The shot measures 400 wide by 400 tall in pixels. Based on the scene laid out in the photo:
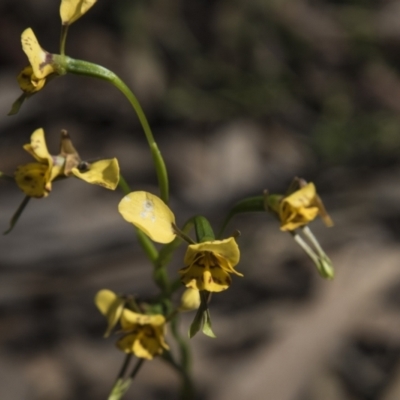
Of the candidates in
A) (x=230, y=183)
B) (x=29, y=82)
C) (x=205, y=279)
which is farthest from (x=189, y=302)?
(x=230, y=183)

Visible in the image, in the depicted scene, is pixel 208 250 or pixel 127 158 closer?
pixel 208 250

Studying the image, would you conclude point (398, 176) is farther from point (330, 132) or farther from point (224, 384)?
point (224, 384)

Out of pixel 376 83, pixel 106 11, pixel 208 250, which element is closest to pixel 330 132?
pixel 376 83

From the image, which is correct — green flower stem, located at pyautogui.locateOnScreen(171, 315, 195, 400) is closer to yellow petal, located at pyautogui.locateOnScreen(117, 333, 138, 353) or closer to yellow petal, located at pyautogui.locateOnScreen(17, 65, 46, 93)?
yellow petal, located at pyautogui.locateOnScreen(117, 333, 138, 353)

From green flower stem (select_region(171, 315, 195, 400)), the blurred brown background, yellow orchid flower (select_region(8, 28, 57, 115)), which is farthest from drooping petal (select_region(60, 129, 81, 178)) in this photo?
the blurred brown background

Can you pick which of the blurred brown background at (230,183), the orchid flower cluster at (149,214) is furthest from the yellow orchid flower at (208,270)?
the blurred brown background at (230,183)

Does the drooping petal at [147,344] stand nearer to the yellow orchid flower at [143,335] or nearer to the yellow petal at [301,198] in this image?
the yellow orchid flower at [143,335]

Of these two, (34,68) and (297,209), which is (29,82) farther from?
(297,209)
